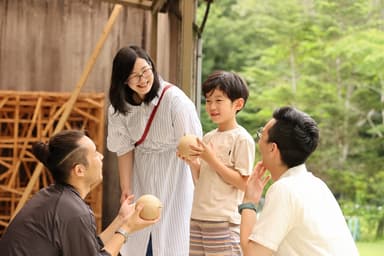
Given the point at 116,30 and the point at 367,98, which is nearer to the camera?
the point at 116,30

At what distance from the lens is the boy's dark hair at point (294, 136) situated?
5.94 feet

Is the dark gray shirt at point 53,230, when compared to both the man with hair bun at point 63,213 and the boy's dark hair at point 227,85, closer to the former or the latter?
the man with hair bun at point 63,213

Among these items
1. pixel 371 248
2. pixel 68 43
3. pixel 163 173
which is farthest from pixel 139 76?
pixel 371 248

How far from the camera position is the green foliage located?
884 centimetres

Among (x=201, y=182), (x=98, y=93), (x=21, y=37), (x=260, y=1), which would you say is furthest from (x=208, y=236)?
(x=260, y=1)

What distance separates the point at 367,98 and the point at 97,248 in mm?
7848

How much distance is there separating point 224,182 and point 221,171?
8cm

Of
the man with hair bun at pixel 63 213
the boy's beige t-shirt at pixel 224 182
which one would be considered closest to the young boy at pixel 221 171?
the boy's beige t-shirt at pixel 224 182

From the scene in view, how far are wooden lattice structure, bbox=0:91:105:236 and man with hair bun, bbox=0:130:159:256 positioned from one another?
2.44 m

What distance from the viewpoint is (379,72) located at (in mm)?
8906

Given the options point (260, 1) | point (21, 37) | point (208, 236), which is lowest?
point (208, 236)

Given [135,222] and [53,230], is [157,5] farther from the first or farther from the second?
[53,230]

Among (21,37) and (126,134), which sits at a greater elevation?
(21,37)

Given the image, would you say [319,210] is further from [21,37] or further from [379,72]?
[379,72]
